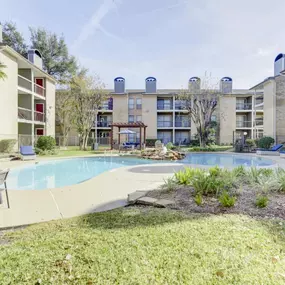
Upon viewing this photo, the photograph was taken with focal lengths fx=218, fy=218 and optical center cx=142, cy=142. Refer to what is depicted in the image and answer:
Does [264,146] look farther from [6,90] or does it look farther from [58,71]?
[58,71]

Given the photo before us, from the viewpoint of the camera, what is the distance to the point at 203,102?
26.1 metres

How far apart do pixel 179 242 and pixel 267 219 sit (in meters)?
2.01

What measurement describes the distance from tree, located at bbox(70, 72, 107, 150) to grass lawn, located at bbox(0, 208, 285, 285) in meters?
24.1

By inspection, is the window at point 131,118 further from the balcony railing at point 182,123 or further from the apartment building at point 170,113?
the balcony railing at point 182,123

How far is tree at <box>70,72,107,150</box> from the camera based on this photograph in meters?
26.6

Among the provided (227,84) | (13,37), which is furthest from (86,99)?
(227,84)

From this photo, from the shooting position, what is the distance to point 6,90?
16.8 meters

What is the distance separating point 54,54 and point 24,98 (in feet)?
54.2

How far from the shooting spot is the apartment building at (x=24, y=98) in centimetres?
1680

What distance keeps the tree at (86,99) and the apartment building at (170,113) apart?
6.06 m

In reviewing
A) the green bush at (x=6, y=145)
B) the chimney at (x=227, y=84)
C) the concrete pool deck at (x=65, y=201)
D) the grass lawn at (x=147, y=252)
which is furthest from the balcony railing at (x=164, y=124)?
the grass lawn at (x=147, y=252)

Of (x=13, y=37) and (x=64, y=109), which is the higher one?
(x=13, y=37)

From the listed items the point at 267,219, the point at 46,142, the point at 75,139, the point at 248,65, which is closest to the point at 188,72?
the point at 248,65

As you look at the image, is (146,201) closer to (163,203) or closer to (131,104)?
(163,203)
